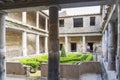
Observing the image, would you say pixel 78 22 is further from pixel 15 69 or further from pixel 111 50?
pixel 15 69

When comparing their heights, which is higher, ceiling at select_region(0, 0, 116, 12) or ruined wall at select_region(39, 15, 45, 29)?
ruined wall at select_region(39, 15, 45, 29)

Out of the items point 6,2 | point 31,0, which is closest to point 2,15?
point 6,2

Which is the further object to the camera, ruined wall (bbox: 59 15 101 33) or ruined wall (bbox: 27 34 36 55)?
ruined wall (bbox: 59 15 101 33)

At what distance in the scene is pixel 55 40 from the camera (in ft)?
21.9

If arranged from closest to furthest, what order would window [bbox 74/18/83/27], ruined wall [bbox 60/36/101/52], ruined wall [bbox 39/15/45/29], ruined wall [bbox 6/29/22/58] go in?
ruined wall [bbox 6/29/22/58]
ruined wall [bbox 39/15/45/29]
window [bbox 74/18/83/27]
ruined wall [bbox 60/36/101/52]

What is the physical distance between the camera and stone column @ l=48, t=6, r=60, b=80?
6605 mm

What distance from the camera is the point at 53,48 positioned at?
6637 millimetres

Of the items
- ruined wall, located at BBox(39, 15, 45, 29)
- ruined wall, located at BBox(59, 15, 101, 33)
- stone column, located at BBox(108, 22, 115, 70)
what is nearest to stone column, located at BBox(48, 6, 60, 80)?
stone column, located at BBox(108, 22, 115, 70)

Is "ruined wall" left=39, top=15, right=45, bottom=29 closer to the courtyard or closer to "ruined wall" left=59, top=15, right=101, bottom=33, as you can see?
the courtyard

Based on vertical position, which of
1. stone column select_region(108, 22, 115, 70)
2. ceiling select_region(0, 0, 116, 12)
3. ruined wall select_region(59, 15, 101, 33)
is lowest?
stone column select_region(108, 22, 115, 70)

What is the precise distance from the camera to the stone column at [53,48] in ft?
21.7

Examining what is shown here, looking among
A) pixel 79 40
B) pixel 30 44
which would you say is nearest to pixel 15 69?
pixel 30 44

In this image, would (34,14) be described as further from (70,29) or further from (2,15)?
(2,15)

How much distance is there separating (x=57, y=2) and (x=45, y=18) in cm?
2135
